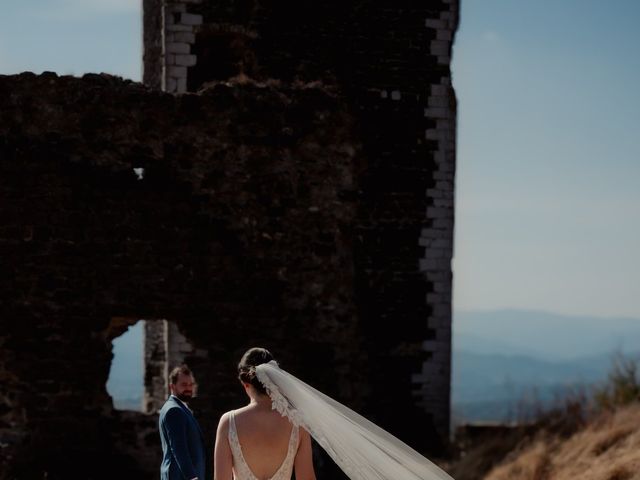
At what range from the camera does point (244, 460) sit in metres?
6.01

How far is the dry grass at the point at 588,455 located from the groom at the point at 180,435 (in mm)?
3782

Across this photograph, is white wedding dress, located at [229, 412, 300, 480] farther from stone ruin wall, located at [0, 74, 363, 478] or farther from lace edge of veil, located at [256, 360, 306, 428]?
stone ruin wall, located at [0, 74, 363, 478]

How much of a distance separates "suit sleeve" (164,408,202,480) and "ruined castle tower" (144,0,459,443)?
5.62 meters

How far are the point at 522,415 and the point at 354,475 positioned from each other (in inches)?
300

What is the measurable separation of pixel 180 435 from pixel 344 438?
5.48ft

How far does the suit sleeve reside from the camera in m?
7.08

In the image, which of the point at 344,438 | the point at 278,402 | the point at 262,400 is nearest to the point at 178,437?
the point at 262,400

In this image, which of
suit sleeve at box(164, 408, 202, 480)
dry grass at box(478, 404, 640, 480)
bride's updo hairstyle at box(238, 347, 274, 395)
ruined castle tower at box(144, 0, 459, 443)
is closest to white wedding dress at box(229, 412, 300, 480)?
bride's updo hairstyle at box(238, 347, 274, 395)

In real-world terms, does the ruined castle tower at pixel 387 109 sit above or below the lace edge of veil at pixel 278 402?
above

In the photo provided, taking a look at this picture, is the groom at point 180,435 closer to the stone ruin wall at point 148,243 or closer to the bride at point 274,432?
the bride at point 274,432

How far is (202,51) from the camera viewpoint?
13.9 metres

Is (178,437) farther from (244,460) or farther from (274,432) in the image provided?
(274,432)

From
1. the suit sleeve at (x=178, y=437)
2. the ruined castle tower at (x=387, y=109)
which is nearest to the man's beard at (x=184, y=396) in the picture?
the suit sleeve at (x=178, y=437)

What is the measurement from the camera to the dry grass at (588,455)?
905 cm
